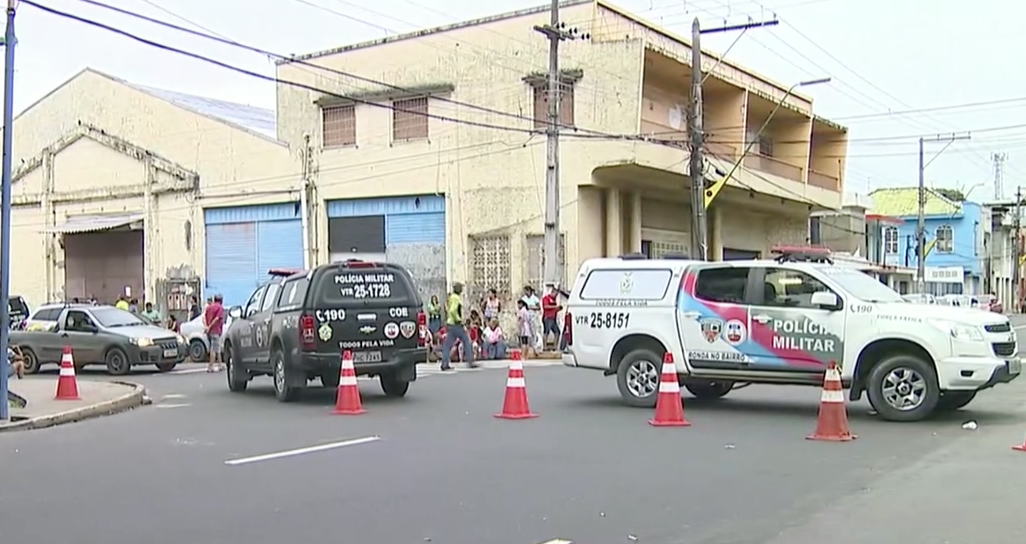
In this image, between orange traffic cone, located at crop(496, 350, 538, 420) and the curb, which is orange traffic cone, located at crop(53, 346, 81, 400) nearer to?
the curb

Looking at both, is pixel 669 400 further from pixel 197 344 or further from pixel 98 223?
pixel 98 223

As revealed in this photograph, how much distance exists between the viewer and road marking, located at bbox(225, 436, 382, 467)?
10470 mm

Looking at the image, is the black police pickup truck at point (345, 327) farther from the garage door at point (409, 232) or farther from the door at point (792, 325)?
the garage door at point (409, 232)

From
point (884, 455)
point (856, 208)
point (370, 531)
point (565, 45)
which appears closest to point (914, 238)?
point (856, 208)

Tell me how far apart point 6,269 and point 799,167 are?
3218 centimetres

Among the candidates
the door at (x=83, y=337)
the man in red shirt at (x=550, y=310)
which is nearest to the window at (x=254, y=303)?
the door at (x=83, y=337)

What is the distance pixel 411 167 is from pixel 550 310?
26.2ft

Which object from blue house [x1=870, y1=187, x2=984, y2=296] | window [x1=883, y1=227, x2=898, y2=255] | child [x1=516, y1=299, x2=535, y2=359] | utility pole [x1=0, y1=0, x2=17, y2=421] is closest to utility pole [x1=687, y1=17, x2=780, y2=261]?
child [x1=516, y1=299, x2=535, y2=359]

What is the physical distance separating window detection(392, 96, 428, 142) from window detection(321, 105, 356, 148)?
61.3 inches

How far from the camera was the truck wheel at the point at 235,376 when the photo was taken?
59.5 feet

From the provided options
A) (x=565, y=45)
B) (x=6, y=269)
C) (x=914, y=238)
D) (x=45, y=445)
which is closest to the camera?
(x=45, y=445)

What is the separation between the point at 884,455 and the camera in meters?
10.3

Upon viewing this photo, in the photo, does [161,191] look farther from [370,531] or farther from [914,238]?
[914,238]

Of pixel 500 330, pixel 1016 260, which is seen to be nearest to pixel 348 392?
pixel 500 330
